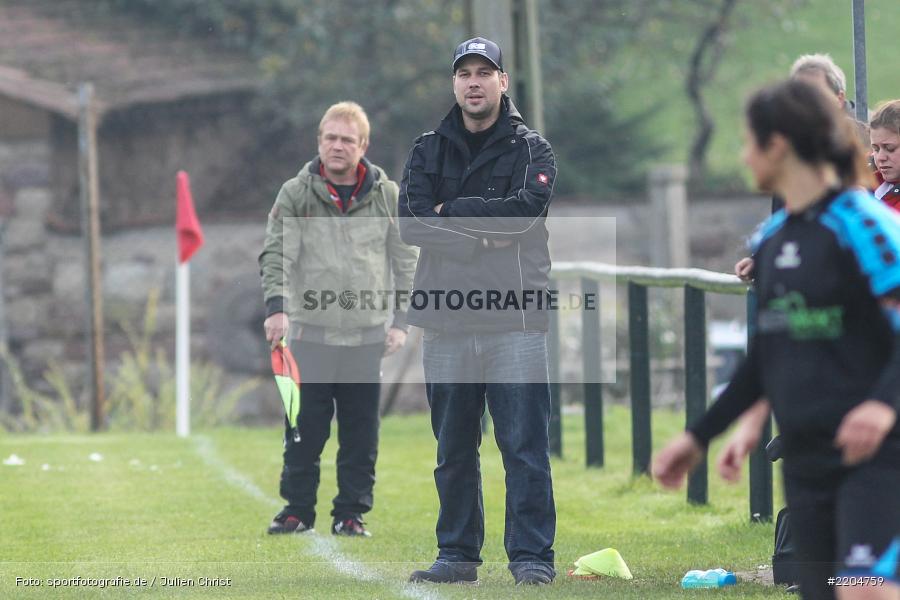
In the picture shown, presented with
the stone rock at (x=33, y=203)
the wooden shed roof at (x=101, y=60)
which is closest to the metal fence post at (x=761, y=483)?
the stone rock at (x=33, y=203)

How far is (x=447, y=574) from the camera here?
6.23 metres

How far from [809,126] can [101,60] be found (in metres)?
20.1

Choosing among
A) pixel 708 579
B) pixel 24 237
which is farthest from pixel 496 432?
pixel 24 237

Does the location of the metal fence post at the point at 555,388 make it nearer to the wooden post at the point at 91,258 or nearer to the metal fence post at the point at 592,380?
the metal fence post at the point at 592,380

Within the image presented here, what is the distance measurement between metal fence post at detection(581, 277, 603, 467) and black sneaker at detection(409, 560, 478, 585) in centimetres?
426

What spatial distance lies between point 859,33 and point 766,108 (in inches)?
118

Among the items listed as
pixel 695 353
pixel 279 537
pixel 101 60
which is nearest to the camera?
pixel 279 537

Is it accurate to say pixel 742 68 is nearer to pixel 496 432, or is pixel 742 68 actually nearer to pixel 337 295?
pixel 337 295

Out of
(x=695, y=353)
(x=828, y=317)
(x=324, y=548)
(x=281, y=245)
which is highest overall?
(x=281, y=245)

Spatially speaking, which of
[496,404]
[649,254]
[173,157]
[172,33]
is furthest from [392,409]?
[496,404]

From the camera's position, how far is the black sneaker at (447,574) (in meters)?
6.23

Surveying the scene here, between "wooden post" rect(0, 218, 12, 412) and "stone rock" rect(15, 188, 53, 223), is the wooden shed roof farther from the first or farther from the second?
"wooden post" rect(0, 218, 12, 412)

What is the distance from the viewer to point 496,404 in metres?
6.35

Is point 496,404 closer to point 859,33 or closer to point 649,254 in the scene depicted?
point 859,33
